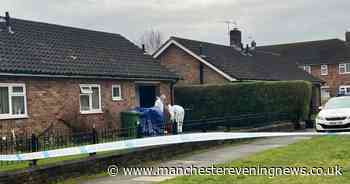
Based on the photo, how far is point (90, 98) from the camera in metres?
20.5

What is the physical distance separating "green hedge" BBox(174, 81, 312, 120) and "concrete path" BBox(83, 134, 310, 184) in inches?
247

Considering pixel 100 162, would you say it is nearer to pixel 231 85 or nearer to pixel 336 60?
pixel 231 85

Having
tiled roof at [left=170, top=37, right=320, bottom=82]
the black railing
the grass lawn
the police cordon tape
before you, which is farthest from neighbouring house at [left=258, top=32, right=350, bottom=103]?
the police cordon tape

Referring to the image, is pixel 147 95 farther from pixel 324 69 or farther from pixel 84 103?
pixel 324 69

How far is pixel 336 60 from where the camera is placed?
5903cm

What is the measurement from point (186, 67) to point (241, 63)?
447 cm

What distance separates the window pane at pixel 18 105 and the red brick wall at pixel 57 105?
20 centimetres

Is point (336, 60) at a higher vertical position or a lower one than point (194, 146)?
higher

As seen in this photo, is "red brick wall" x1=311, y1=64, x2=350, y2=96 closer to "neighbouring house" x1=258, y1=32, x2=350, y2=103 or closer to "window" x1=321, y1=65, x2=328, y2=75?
"neighbouring house" x1=258, y1=32, x2=350, y2=103

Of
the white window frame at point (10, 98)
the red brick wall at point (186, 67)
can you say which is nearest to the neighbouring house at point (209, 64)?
the red brick wall at point (186, 67)

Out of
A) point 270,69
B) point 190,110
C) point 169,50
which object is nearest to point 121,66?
point 190,110

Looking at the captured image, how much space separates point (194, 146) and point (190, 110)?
35.7 feet

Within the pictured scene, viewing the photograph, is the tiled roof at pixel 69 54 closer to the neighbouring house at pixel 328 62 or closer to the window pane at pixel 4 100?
the window pane at pixel 4 100

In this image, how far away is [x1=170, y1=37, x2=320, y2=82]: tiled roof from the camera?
32.6 m
